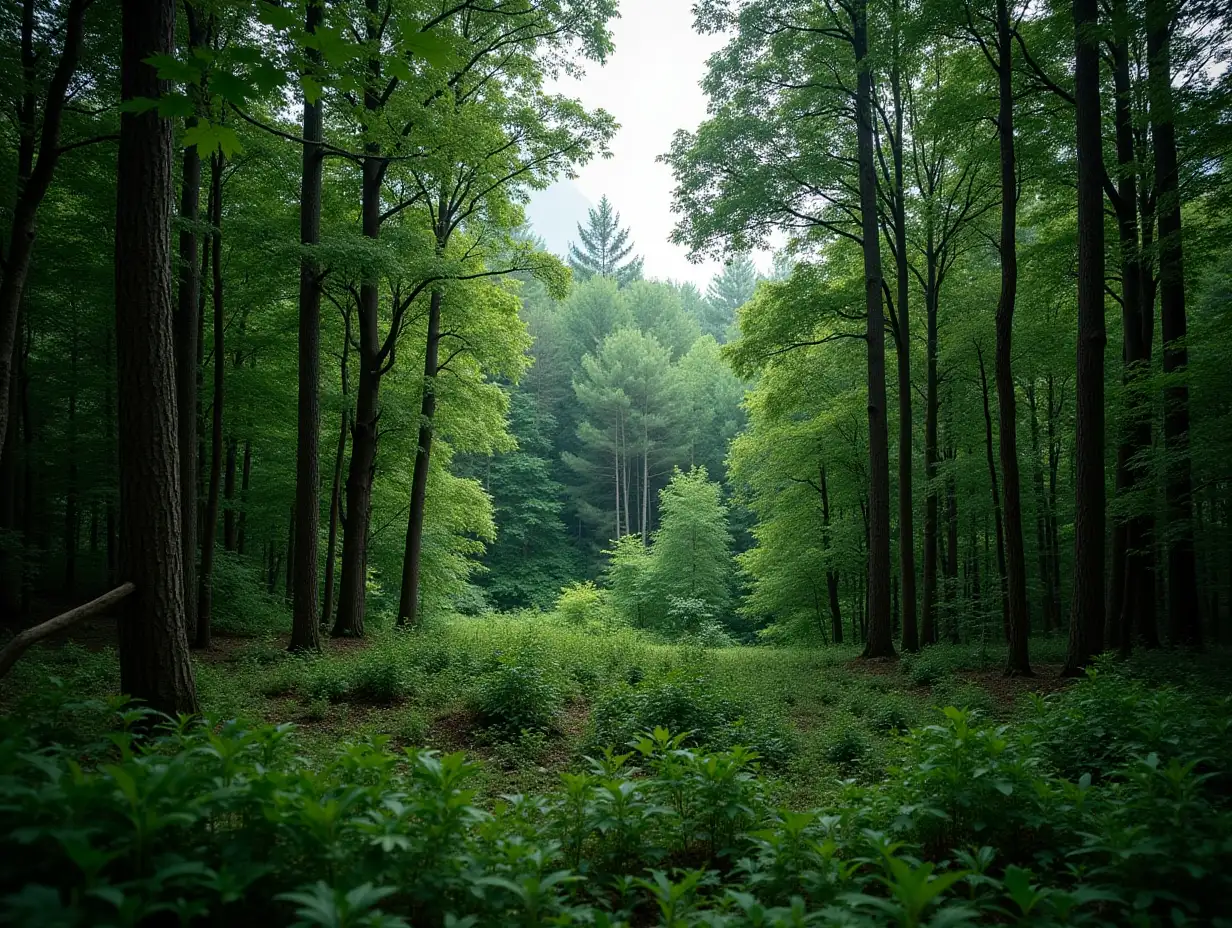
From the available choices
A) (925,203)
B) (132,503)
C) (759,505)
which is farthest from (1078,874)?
(759,505)

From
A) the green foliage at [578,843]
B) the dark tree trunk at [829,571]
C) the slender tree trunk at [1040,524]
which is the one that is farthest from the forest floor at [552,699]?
the dark tree trunk at [829,571]

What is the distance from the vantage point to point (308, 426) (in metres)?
11.0

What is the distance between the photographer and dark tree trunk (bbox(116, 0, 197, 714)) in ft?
15.3

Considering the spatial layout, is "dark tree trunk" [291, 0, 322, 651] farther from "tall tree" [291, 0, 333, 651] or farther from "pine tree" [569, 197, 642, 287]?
"pine tree" [569, 197, 642, 287]

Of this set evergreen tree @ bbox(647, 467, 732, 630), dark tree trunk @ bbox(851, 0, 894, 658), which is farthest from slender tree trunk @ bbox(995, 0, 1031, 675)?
evergreen tree @ bbox(647, 467, 732, 630)

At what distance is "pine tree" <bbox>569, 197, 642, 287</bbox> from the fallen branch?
5484cm

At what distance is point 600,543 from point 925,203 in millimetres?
28657

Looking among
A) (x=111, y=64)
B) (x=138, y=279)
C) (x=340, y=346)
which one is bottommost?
(x=138, y=279)

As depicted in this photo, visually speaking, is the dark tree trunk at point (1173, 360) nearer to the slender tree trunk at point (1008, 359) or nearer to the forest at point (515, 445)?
the forest at point (515, 445)

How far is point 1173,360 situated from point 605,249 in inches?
2003

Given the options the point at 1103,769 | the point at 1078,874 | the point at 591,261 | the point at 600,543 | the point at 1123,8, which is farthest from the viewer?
the point at 591,261

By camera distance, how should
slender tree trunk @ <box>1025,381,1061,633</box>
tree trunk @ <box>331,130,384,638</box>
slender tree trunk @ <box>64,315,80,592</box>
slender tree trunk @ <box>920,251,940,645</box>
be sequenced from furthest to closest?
slender tree trunk @ <box>1025,381,1061,633</box> < slender tree trunk @ <box>920,251,940,645</box> < slender tree trunk @ <box>64,315,80,592</box> < tree trunk @ <box>331,130,384,638</box>

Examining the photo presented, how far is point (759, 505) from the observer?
938 inches

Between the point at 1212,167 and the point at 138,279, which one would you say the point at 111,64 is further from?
the point at 1212,167
